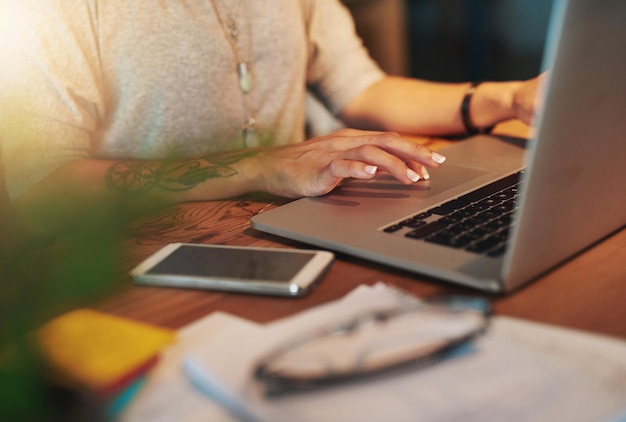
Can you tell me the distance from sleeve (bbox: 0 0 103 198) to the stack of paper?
0.48 meters

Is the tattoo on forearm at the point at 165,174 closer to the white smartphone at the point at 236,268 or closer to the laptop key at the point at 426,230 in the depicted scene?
the white smartphone at the point at 236,268

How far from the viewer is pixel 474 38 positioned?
3.39 metres

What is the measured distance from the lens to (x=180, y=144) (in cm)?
112

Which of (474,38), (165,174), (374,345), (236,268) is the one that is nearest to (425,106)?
(165,174)

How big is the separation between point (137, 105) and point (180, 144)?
0.09 m

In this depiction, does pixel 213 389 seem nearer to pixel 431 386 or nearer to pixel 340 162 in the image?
pixel 431 386

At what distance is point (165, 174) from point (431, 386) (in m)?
0.44

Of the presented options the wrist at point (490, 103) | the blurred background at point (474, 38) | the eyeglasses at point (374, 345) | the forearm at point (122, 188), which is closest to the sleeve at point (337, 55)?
the wrist at point (490, 103)

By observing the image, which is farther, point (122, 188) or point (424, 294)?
point (122, 188)

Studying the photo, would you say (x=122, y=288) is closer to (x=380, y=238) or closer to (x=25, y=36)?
(x=380, y=238)

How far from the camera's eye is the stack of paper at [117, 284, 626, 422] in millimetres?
384

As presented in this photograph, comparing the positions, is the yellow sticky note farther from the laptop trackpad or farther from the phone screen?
the laptop trackpad

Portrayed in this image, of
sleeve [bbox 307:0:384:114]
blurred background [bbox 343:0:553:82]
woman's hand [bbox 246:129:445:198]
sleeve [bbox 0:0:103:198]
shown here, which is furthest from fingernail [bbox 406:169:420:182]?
blurred background [bbox 343:0:553:82]

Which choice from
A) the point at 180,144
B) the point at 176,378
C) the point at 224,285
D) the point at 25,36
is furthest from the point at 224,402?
the point at 180,144
